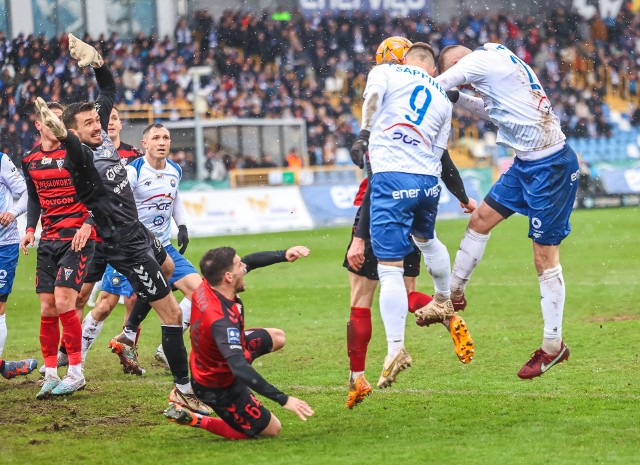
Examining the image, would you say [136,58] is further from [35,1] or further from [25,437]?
[25,437]

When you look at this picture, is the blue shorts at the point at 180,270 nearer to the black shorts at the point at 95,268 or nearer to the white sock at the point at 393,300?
the black shorts at the point at 95,268

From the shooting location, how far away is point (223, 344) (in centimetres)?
611

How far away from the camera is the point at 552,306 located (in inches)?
301

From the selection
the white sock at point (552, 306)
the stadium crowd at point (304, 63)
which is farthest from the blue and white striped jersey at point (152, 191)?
the stadium crowd at point (304, 63)

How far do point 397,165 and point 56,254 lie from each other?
320 centimetres

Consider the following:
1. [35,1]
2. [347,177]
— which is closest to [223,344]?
[347,177]

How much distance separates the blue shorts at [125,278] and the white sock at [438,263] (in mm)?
2558

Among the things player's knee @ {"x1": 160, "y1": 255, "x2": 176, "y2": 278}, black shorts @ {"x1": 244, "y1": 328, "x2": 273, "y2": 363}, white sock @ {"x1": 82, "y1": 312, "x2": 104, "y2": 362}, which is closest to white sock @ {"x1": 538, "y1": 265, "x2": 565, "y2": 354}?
black shorts @ {"x1": 244, "y1": 328, "x2": 273, "y2": 363}

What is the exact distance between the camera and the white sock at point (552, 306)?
24.8ft

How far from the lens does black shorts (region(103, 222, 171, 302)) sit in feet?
25.6

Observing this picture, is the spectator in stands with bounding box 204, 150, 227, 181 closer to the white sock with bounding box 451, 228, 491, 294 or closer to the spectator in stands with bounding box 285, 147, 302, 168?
the spectator in stands with bounding box 285, 147, 302, 168

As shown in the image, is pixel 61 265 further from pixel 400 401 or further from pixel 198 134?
pixel 198 134

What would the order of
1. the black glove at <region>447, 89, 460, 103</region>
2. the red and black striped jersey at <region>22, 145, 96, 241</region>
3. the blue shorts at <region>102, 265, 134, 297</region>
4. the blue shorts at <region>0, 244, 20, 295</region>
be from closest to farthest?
the black glove at <region>447, 89, 460, 103</region> → the red and black striped jersey at <region>22, 145, 96, 241</region> → the blue shorts at <region>0, 244, 20, 295</region> → the blue shorts at <region>102, 265, 134, 297</region>

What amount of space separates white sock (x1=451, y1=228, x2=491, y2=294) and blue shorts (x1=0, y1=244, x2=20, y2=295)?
4.11 m
